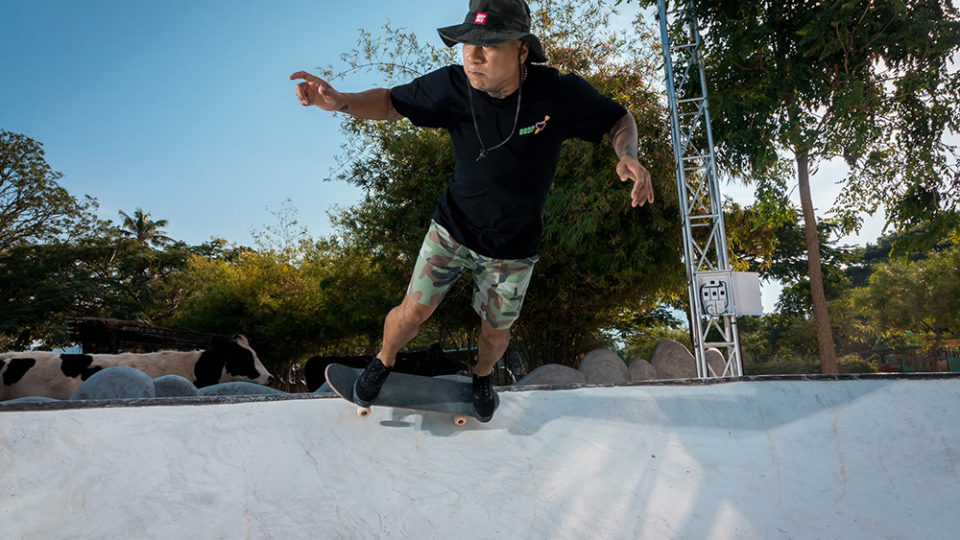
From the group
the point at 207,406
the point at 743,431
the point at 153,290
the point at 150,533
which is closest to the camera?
the point at 150,533

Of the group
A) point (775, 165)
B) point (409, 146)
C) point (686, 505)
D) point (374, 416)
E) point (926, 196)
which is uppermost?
point (409, 146)

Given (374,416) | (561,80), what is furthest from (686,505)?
(561,80)

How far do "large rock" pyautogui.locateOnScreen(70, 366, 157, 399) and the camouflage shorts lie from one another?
13.9 ft

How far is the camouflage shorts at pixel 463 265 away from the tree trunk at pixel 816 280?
34.7 ft

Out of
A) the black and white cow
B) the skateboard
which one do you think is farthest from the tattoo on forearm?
the black and white cow

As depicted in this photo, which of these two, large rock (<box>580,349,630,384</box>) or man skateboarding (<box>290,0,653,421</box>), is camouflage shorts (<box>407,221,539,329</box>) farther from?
large rock (<box>580,349,630,384</box>)

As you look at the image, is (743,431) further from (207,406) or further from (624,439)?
(207,406)

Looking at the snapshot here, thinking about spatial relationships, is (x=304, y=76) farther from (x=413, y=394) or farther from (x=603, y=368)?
(x=603, y=368)

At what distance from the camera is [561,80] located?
2229 mm

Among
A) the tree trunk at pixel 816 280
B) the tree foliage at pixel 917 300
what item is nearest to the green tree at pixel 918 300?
the tree foliage at pixel 917 300

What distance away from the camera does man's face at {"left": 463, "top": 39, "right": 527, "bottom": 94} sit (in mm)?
2004

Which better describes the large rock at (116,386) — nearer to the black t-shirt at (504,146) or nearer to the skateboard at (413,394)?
the skateboard at (413,394)

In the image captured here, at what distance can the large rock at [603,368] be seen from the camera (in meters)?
10.5

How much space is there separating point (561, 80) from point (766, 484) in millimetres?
1819
